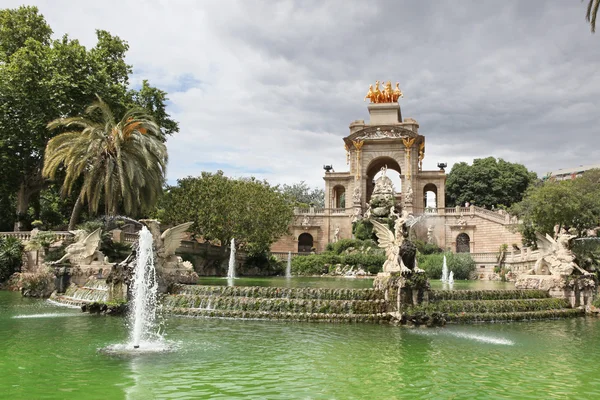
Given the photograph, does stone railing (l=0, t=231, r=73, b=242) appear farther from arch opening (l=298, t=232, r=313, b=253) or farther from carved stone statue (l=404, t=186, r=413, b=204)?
carved stone statue (l=404, t=186, r=413, b=204)

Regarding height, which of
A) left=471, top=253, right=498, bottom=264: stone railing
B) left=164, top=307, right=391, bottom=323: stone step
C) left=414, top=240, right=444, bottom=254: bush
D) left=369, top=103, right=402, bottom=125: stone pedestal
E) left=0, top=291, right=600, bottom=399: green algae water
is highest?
left=369, top=103, right=402, bottom=125: stone pedestal

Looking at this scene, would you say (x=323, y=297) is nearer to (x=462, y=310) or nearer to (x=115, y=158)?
(x=462, y=310)

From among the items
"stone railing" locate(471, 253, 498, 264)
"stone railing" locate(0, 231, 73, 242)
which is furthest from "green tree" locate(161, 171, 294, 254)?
"stone railing" locate(471, 253, 498, 264)

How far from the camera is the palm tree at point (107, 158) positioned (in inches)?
1019

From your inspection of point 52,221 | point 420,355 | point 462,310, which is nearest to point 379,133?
point 52,221

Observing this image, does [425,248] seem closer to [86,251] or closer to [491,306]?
[491,306]

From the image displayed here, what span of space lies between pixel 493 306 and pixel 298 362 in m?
9.11

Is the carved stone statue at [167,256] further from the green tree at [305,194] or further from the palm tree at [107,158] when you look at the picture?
the green tree at [305,194]

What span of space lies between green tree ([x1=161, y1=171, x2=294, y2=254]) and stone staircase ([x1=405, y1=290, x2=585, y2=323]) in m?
18.8

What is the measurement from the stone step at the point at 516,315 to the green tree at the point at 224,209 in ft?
64.4

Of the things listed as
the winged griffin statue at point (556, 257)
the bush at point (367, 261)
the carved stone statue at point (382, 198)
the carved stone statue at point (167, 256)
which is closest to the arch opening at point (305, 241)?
the carved stone statue at point (382, 198)

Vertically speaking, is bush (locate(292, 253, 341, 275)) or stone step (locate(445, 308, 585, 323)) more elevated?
bush (locate(292, 253, 341, 275))

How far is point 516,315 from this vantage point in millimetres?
15859

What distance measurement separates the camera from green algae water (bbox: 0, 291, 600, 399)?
7500mm
